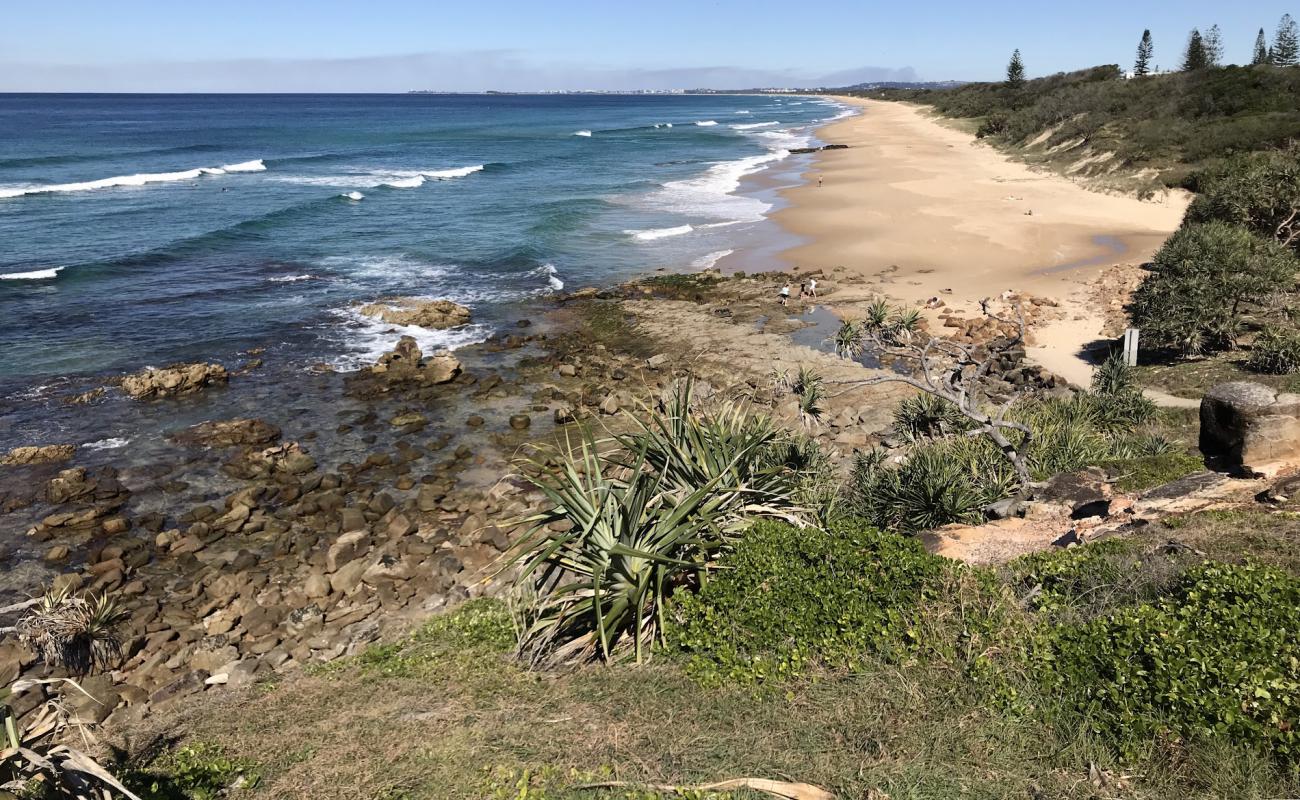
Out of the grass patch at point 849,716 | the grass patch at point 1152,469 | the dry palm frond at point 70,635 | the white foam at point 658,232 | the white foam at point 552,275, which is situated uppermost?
the white foam at point 658,232

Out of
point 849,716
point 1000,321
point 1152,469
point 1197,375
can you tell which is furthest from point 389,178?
point 849,716

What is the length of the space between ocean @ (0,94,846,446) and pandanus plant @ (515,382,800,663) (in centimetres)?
1429

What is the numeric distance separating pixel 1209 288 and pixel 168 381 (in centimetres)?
2275

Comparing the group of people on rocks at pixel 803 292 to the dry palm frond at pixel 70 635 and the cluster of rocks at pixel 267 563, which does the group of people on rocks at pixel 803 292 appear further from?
the dry palm frond at pixel 70 635

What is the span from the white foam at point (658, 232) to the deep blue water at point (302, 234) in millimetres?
132

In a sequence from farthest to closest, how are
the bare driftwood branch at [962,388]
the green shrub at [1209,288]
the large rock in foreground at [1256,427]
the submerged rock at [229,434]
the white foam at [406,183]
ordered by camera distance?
the white foam at [406,183], the submerged rock at [229,434], the green shrub at [1209,288], the bare driftwood branch at [962,388], the large rock in foreground at [1256,427]

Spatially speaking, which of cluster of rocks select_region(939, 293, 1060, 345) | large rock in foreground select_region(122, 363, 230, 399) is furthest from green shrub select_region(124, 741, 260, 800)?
cluster of rocks select_region(939, 293, 1060, 345)

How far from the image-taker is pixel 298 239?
35.5 m

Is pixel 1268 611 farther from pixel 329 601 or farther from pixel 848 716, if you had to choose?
pixel 329 601

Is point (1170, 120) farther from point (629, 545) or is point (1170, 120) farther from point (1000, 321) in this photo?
point (629, 545)

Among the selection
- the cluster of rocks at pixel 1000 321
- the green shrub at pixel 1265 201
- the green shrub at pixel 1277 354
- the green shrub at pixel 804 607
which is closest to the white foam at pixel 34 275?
the cluster of rocks at pixel 1000 321

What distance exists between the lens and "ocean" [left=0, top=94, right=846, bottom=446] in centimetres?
2261

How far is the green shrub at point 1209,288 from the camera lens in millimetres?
16156

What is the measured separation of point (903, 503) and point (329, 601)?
8280 millimetres
